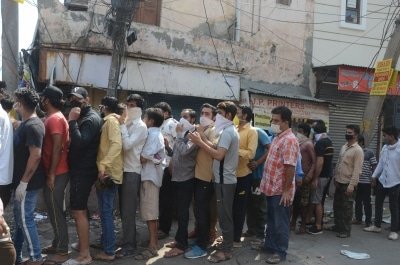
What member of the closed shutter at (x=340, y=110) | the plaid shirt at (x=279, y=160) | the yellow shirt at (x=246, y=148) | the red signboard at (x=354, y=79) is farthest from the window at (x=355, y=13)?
the plaid shirt at (x=279, y=160)

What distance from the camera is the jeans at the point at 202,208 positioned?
17.6 ft

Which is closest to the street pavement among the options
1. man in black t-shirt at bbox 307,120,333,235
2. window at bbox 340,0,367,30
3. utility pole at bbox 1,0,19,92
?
man in black t-shirt at bbox 307,120,333,235

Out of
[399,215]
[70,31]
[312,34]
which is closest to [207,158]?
[399,215]

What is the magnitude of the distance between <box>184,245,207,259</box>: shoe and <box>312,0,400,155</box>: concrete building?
8.33m

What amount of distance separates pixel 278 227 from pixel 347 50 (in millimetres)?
9611

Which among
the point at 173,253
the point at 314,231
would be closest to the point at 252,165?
the point at 173,253

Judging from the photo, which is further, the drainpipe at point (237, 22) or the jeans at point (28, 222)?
the drainpipe at point (237, 22)

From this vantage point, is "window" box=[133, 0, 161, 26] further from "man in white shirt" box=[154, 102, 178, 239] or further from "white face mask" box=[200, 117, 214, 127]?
"white face mask" box=[200, 117, 214, 127]

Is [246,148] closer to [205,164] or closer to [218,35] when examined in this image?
[205,164]

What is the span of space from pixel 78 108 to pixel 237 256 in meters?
2.60

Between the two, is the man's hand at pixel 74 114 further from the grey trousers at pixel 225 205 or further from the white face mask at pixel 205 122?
the grey trousers at pixel 225 205

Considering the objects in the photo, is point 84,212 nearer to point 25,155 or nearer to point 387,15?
point 25,155

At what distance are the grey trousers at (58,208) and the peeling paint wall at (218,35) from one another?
5787 mm

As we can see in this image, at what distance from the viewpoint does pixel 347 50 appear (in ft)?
44.2
